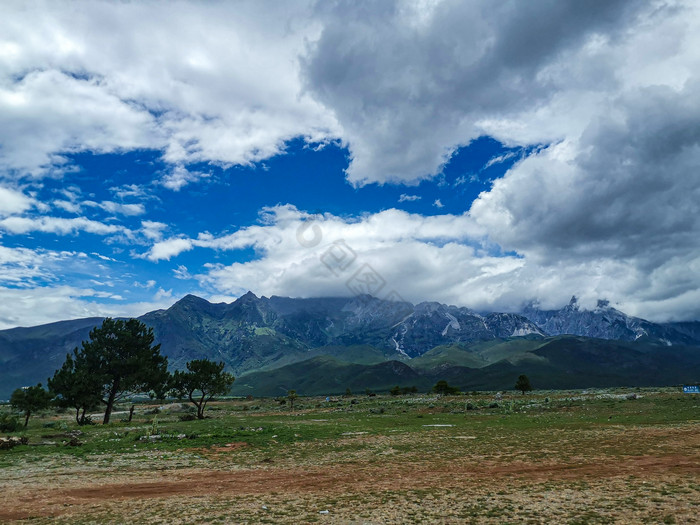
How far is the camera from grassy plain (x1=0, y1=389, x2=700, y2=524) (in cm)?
1491

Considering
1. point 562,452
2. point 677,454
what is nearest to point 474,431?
point 562,452

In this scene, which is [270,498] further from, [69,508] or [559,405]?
[559,405]

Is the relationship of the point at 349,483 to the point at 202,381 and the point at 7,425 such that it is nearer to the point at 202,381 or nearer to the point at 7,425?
the point at 7,425

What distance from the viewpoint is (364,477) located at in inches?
835

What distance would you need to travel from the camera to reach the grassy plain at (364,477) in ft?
48.9

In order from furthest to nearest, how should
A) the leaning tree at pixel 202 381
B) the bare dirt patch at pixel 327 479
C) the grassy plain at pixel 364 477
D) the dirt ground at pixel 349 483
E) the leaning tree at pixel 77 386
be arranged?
the leaning tree at pixel 202 381
the leaning tree at pixel 77 386
the bare dirt patch at pixel 327 479
the dirt ground at pixel 349 483
the grassy plain at pixel 364 477

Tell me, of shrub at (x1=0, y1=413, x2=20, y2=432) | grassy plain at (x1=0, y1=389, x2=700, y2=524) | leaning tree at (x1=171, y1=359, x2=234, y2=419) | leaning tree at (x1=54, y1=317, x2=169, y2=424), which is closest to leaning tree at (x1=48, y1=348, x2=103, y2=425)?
leaning tree at (x1=54, y1=317, x2=169, y2=424)

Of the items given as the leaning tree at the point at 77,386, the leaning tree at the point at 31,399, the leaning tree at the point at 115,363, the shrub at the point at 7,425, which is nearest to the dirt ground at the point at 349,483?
the shrub at the point at 7,425

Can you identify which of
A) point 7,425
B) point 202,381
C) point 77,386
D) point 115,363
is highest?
point 115,363

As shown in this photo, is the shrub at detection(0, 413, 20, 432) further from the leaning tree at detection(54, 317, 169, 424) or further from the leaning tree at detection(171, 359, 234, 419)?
the leaning tree at detection(171, 359, 234, 419)

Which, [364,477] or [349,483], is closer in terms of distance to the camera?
[349,483]

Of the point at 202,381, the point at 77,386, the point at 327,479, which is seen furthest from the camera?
the point at 202,381

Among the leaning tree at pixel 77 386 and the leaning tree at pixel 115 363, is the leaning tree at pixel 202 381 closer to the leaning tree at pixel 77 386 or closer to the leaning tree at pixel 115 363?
the leaning tree at pixel 115 363

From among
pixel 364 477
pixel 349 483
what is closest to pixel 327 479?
pixel 349 483
